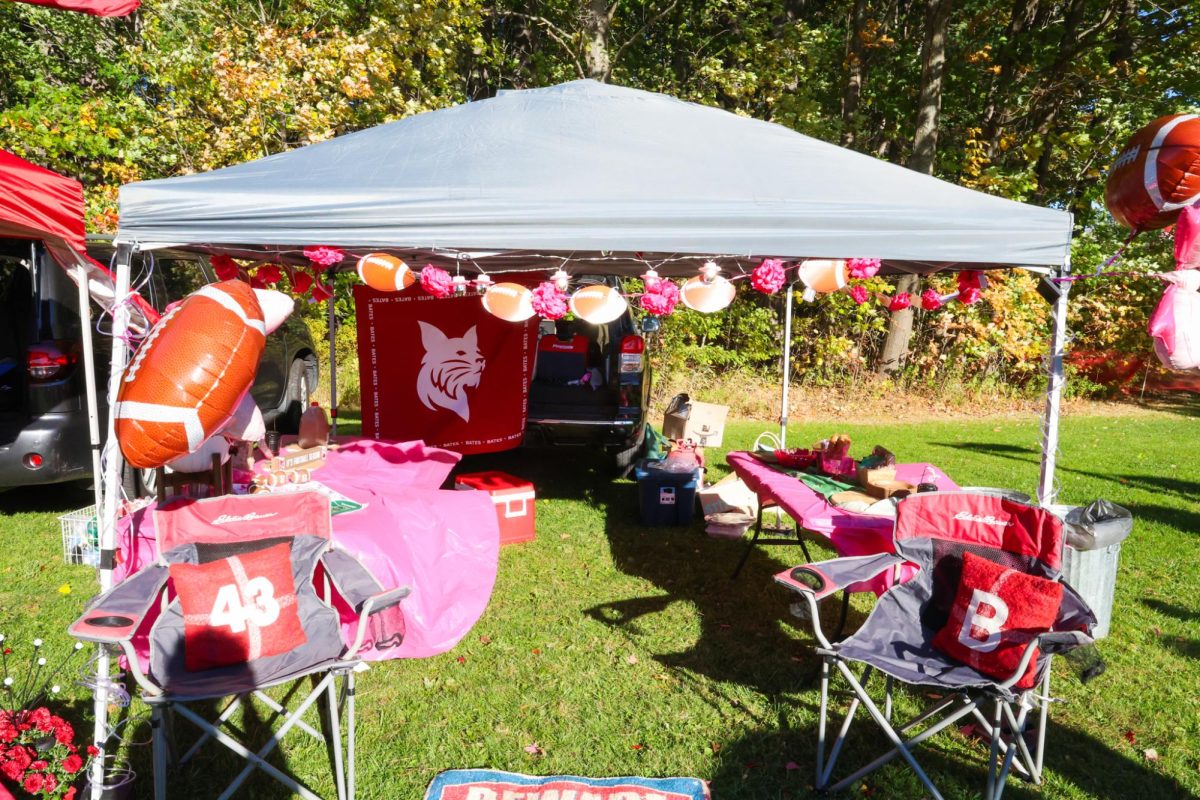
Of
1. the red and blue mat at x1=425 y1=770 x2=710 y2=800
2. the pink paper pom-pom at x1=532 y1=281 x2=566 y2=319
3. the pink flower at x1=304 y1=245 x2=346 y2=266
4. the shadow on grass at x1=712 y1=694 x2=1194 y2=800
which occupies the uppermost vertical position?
the pink flower at x1=304 y1=245 x2=346 y2=266

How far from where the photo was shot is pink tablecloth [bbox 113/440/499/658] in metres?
3.34

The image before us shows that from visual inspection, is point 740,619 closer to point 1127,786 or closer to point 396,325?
point 1127,786

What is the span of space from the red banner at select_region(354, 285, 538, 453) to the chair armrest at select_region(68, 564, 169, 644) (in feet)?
10.2

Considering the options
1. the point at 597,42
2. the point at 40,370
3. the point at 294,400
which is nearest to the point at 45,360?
the point at 40,370

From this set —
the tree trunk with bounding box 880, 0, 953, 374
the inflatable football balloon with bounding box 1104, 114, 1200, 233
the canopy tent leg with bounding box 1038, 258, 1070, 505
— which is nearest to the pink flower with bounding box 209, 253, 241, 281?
the canopy tent leg with bounding box 1038, 258, 1070, 505

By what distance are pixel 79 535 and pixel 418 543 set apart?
1892mm

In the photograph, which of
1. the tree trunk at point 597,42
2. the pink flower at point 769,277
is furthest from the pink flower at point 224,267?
the tree trunk at point 597,42

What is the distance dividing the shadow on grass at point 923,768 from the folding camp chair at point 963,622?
0.25 feet

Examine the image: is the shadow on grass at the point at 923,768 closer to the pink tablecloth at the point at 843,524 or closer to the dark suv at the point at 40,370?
the pink tablecloth at the point at 843,524

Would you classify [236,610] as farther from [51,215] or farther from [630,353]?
[630,353]

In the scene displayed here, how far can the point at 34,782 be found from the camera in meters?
1.98

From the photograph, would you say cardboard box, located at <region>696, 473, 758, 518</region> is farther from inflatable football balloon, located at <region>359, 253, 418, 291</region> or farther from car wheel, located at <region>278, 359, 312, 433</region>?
car wheel, located at <region>278, 359, 312, 433</region>

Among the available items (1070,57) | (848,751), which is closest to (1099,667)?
(848,751)

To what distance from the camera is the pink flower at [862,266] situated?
11.2 feet
